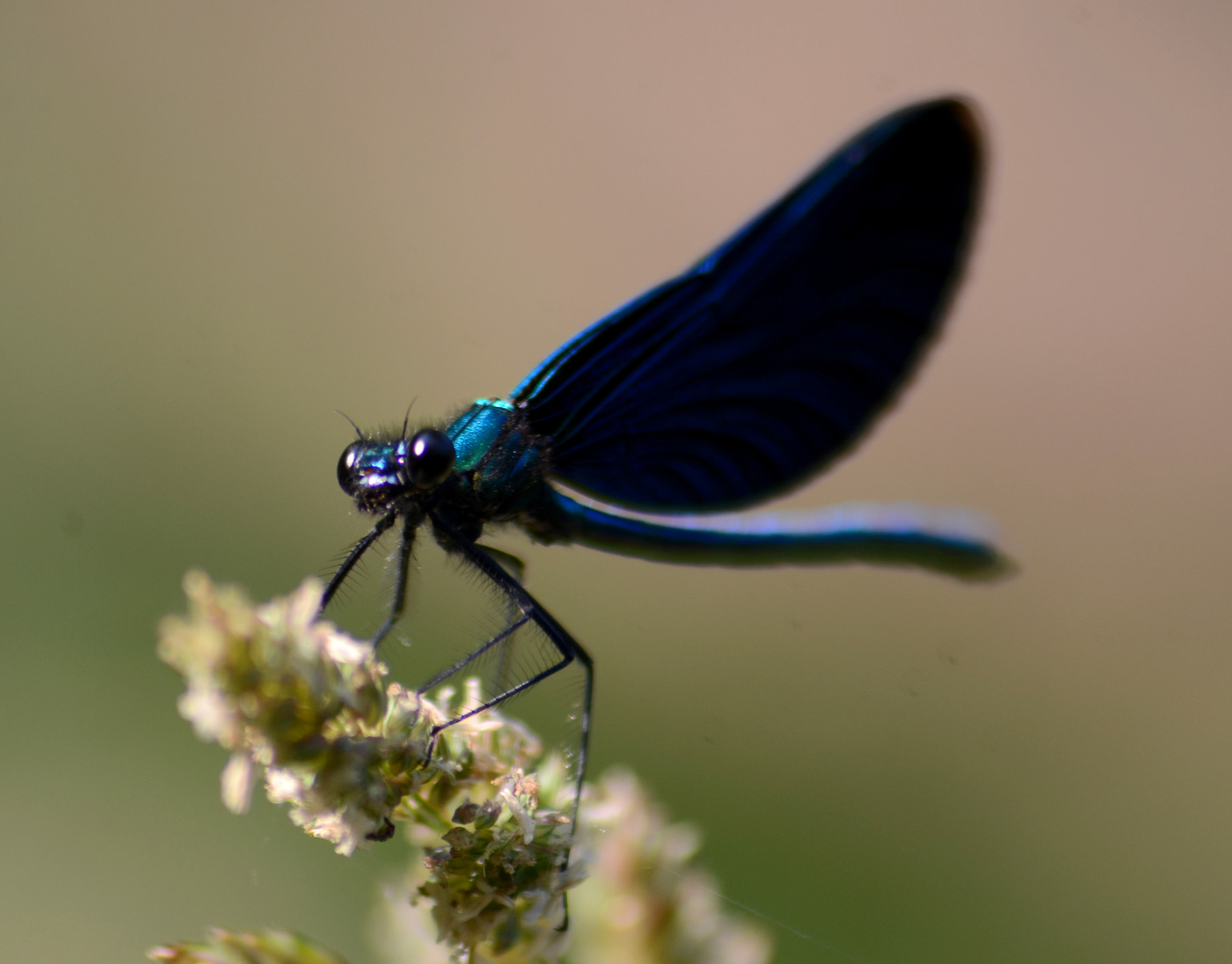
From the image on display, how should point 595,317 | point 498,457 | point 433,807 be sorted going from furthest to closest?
point 595,317
point 498,457
point 433,807

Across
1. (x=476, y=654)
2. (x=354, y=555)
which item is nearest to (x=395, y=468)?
(x=354, y=555)

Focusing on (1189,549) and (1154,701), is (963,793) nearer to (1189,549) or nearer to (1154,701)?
(1154,701)

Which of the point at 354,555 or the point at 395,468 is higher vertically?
the point at 395,468

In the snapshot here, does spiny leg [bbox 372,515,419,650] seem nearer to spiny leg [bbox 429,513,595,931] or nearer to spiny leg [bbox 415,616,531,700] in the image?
spiny leg [bbox 429,513,595,931]

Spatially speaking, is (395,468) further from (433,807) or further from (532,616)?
(433,807)

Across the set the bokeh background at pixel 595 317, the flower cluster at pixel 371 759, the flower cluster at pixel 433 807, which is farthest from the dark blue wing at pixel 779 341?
the bokeh background at pixel 595 317

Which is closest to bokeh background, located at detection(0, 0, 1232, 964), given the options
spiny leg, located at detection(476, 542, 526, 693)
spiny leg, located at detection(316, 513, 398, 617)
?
spiny leg, located at detection(476, 542, 526, 693)

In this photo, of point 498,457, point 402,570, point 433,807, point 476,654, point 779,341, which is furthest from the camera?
point 779,341
